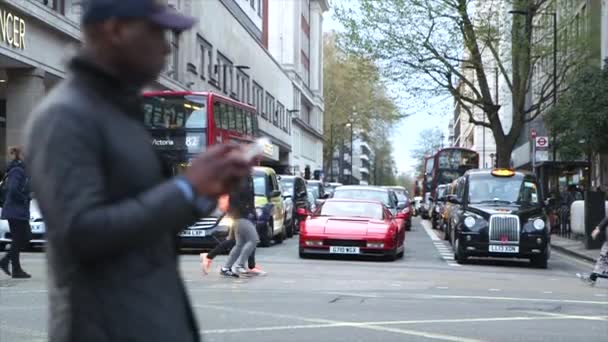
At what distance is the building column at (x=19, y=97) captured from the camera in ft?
96.0

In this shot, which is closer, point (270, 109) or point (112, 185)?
point (112, 185)

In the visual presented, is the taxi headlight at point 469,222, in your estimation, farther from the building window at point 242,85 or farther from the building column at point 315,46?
the building column at point 315,46

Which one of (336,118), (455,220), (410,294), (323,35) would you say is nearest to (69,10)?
(455,220)

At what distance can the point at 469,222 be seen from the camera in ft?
69.3

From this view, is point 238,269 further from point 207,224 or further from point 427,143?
point 427,143

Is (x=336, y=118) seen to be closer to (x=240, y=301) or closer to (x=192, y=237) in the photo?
(x=192, y=237)

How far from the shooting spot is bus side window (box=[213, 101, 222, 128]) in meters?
26.0

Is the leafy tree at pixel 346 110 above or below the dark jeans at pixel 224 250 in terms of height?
above

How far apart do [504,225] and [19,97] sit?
1490cm

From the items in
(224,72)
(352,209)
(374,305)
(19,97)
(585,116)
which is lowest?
(374,305)

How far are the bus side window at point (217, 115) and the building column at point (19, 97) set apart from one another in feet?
19.5

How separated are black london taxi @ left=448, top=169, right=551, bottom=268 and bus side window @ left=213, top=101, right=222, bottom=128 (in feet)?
22.4

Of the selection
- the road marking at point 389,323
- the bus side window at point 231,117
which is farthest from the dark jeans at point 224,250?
the bus side window at point 231,117

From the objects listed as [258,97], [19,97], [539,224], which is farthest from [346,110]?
[539,224]
